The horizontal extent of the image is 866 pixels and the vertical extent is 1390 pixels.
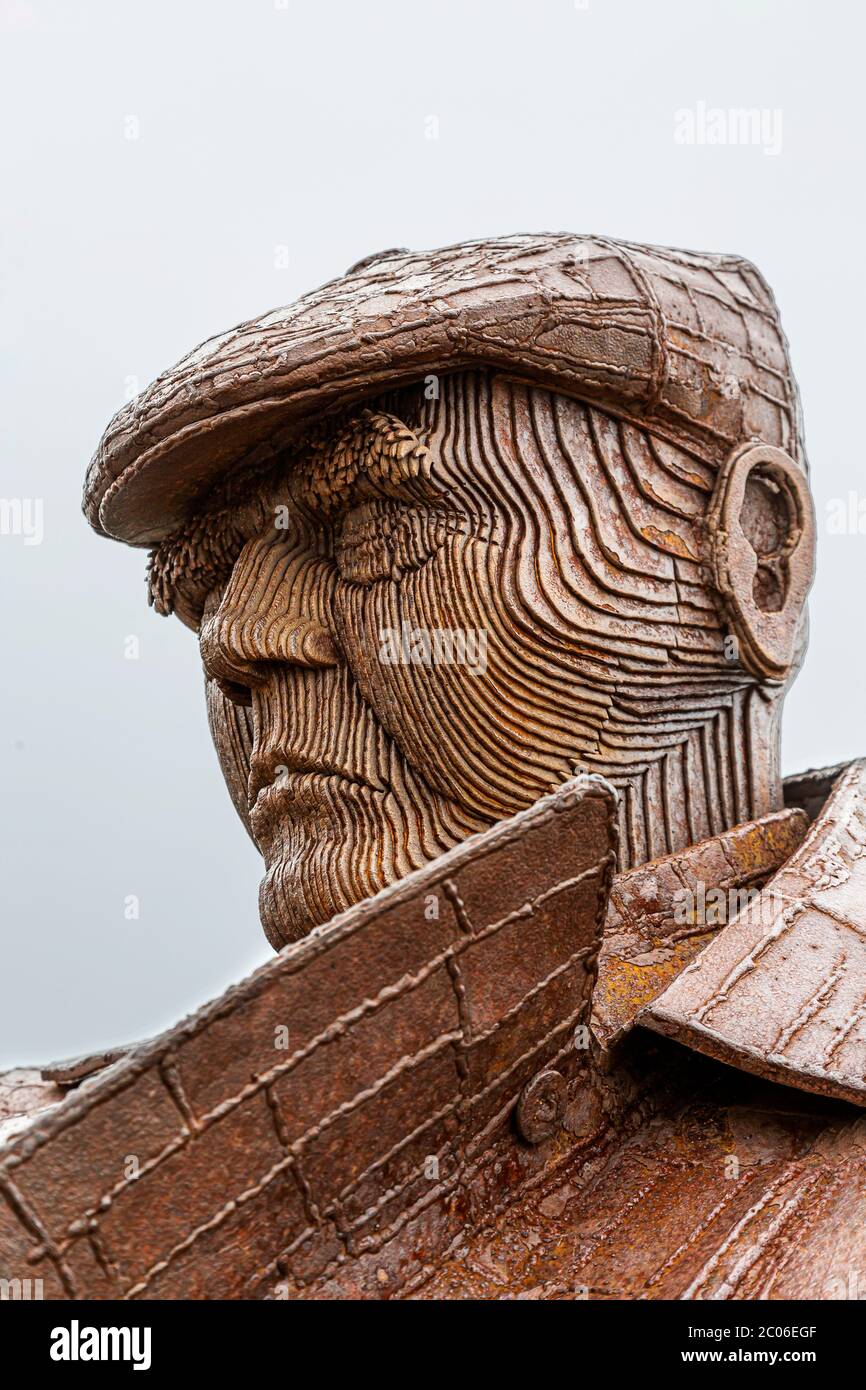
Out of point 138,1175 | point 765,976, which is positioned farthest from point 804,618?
point 138,1175

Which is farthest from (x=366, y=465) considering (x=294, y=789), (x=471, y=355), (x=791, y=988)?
(x=791, y=988)

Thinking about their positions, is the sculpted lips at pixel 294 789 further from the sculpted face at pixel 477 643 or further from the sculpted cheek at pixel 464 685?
the sculpted cheek at pixel 464 685

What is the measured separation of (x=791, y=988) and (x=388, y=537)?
1.22m

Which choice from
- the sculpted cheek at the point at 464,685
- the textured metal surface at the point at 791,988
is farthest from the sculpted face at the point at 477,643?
the textured metal surface at the point at 791,988

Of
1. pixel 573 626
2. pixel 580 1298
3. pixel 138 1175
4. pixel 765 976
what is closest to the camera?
pixel 138 1175

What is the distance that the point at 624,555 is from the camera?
127 inches

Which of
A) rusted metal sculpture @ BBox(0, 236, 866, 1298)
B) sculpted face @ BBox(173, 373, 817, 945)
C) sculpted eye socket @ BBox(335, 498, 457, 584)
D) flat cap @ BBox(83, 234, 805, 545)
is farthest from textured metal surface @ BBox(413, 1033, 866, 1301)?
flat cap @ BBox(83, 234, 805, 545)

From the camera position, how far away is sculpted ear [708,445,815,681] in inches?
131

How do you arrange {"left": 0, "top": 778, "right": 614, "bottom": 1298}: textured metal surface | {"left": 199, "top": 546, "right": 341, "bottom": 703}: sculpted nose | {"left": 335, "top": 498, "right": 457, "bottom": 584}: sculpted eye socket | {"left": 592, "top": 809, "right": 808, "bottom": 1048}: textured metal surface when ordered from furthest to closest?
{"left": 199, "top": 546, "right": 341, "bottom": 703}: sculpted nose → {"left": 335, "top": 498, "right": 457, "bottom": 584}: sculpted eye socket → {"left": 592, "top": 809, "right": 808, "bottom": 1048}: textured metal surface → {"left": 0, "top": 778, "right": 614, "bottom": 1298}: textured metal surface

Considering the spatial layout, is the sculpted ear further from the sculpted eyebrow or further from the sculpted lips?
the sculpted lips

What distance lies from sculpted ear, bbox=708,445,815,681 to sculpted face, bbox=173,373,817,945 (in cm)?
3

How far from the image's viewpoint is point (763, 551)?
11.4ft

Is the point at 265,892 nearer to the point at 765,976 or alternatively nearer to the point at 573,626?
the point at 573,626

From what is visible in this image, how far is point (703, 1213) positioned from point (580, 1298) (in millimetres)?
265
